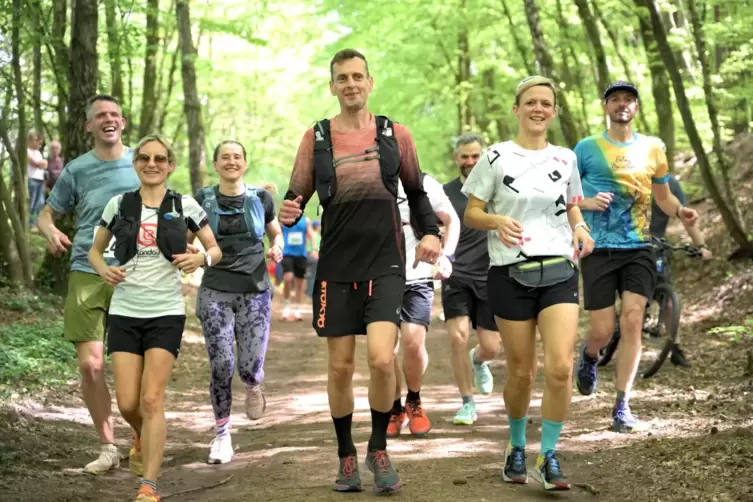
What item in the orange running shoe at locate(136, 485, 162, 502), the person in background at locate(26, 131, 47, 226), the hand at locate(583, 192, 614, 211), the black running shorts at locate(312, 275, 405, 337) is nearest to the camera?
the orange running shoe at locate(136, 485, 162, 502)

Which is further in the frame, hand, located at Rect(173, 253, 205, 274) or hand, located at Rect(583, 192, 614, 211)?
hand, located at Rect(583, 192, 614, 211)

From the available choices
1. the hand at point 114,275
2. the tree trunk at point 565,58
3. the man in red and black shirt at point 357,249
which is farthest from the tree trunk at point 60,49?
the man in red and black shirt at point 357,249

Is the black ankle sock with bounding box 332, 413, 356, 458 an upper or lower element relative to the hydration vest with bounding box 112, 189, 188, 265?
lower

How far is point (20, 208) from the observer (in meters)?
17.3

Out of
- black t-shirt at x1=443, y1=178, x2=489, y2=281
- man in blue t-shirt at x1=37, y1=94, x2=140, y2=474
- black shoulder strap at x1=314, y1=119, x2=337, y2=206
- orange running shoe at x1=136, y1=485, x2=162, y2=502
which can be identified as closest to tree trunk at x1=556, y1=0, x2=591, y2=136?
black t-shirt at x1=443, y1=178, x2=489, y2=281

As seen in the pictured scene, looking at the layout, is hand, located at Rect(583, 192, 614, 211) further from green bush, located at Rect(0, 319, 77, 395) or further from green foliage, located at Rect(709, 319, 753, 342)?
green bush, located at Rect(0, 319, 77, 395)

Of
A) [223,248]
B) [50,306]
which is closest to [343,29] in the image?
[50,306]

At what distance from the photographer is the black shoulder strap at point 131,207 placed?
6.14 m

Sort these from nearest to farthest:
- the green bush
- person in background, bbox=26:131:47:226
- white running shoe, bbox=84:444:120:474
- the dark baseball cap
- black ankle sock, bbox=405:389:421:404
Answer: white running shoe, bbox=84:444:120:474 < the dark baseball cap < black ankle sock, bbox=405:389:421:404 < the green bush < person in background, bbox=26:131:47:226

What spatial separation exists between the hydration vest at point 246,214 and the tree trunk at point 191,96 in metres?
11.4

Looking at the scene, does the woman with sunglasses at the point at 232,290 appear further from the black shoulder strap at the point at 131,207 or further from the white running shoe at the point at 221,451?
the black shoulder strap at the point at 131,207

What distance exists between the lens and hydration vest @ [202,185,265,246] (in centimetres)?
770

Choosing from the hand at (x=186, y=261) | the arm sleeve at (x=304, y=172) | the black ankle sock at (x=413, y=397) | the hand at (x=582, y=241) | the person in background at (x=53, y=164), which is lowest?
the black ankle sock at (x=413, y=397)

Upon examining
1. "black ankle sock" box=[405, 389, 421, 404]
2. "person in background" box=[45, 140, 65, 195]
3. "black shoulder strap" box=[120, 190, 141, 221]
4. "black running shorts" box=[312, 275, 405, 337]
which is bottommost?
"black ankle sock" box=[405, 389, 421, 404]
